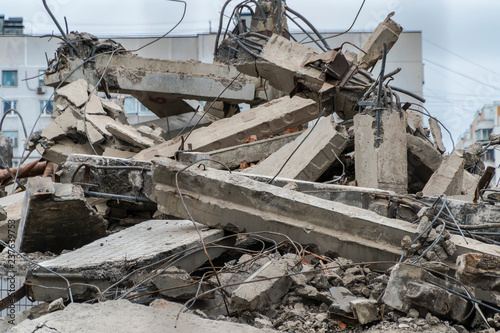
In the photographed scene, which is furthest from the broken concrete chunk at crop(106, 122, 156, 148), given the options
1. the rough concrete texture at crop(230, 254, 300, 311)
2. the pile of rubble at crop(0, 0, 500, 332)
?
the rough concrete texture at crop(230, 254, 300, 311)

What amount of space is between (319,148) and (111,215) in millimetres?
2645

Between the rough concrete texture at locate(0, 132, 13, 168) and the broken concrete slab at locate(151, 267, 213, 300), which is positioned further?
the rough concrete texture at locate(0, 132, 13, 168)

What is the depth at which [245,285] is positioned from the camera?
410cm

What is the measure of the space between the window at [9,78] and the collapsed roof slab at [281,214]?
76.5 feet

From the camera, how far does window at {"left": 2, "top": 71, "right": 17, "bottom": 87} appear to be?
87.1 feet

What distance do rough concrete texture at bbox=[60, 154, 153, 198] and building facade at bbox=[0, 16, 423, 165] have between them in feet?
57.7

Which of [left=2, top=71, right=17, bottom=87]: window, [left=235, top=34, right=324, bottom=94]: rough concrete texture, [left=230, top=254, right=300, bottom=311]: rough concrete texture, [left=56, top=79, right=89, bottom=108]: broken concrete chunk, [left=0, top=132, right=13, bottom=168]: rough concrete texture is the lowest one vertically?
[left=0, top=132, right=13, bottom=168]: rough concrete texture

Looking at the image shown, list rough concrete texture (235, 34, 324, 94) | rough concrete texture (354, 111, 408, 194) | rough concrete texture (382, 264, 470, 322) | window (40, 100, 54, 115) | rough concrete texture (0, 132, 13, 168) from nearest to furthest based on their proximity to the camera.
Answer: rough concrete texture (382, 264, 470, 322)
rough concrete texture (354, 111, 408, 194)
rough concrete texture (235, 34, 324, 94)
window (40, 100, 54, 115)
rough concrete texture (0, 132, 13, 168)

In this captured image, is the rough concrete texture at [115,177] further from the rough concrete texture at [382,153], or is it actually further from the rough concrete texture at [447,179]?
the rough concrete texture at [447,179]

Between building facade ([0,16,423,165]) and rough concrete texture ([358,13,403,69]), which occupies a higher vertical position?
rough concrete texture ([358,13,403,69])

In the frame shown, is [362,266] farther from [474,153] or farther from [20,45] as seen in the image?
[20,45]

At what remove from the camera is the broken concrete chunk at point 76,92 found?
34.2ft

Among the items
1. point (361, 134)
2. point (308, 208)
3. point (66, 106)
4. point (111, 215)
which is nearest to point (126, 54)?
point (66, 106)

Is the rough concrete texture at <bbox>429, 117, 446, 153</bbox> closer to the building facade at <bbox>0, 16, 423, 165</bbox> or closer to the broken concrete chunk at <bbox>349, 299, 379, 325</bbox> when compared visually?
the broken concrete chunk at <bbox>349, 299, 379, 325</bbox>
